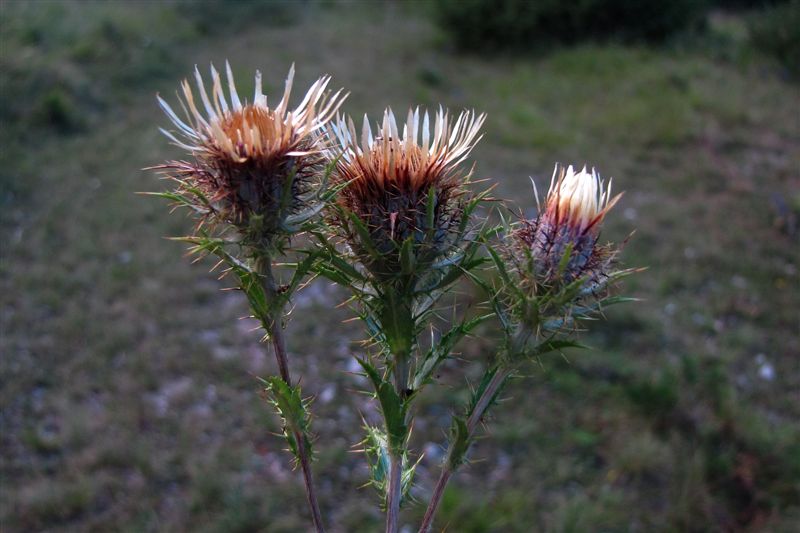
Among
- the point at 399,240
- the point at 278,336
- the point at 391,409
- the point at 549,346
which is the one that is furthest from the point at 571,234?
the point at 278,336

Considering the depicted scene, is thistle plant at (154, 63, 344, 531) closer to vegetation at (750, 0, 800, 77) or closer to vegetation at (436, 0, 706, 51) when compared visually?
vegetation at (750, 0, 800, 77)

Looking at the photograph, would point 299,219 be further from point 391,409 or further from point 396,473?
point 396,473

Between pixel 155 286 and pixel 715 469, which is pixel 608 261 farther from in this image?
pixel 155 286

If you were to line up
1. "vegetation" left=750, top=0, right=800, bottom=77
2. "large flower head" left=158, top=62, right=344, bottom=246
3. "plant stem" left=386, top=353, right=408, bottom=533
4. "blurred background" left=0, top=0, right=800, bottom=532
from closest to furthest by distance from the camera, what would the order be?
"large flower head" left=158, top=62, right=344, bottom=246 → "plant stem" left=386, top=353, right=408, bottom=533 → "blurred background" left=0, top=0, right=800, bottom=532 → "vegetation" left=750, top=0, right=800, bottom=77

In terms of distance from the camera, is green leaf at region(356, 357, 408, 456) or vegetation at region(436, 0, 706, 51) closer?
green leaf at region(356, 357, 408, 456)

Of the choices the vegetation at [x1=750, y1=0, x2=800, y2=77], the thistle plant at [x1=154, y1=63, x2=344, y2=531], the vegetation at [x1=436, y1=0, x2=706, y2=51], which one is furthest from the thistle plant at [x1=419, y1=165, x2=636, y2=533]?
the vegetation at [x1=436, y1=0, x2=706, y2=51]

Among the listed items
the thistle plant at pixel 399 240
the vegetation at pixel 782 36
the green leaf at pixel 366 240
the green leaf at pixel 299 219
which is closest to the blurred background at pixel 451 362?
the vegetation at pixel 782 36

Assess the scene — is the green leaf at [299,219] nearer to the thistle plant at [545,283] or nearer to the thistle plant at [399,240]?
the thistle plant at [399,240]

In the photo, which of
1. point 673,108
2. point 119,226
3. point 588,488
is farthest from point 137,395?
point 673,108
